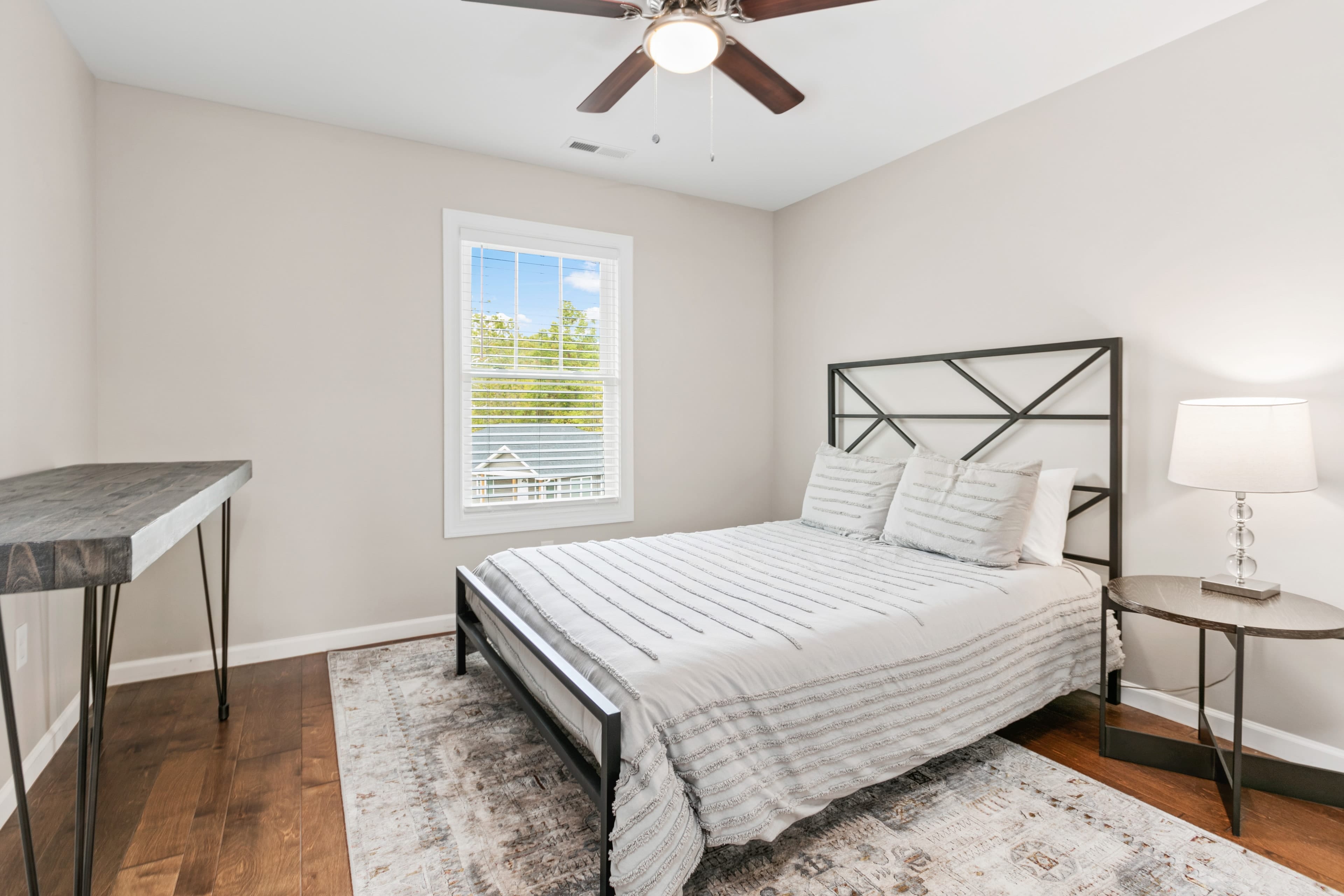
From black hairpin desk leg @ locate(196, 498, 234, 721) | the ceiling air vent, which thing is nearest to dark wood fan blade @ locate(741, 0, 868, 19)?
the ceiling air vent

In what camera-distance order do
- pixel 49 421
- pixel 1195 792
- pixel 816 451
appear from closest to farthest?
pixel 1195 792
pixel 49 421
pixel 816 451

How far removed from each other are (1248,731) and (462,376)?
3.83 meters

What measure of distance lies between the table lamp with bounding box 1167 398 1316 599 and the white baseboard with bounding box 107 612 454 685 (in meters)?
3.46

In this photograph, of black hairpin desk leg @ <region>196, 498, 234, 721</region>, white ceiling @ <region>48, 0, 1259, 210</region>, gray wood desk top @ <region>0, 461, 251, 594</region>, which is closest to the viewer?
gray wood desk top @ <region>0, 461, 251, 594</region>

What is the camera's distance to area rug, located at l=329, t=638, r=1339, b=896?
5.60 feet

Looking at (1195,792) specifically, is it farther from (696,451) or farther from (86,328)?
(86,328)

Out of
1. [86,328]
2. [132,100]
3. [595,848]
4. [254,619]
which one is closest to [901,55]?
[595,848]

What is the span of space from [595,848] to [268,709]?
169 centimetres

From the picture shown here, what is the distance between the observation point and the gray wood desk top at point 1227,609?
195cm

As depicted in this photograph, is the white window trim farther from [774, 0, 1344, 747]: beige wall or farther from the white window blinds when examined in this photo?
[774, 0, 1344, 747]: beige wall

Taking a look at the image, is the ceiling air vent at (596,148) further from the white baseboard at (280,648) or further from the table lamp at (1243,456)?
the table lamp at (1243,456)

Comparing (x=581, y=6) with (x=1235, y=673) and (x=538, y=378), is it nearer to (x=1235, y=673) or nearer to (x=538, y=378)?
(x=538, y=378)

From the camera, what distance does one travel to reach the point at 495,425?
12.7 ft

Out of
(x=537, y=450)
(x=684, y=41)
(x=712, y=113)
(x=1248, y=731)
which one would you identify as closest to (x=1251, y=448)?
(x=1248, y=731)
